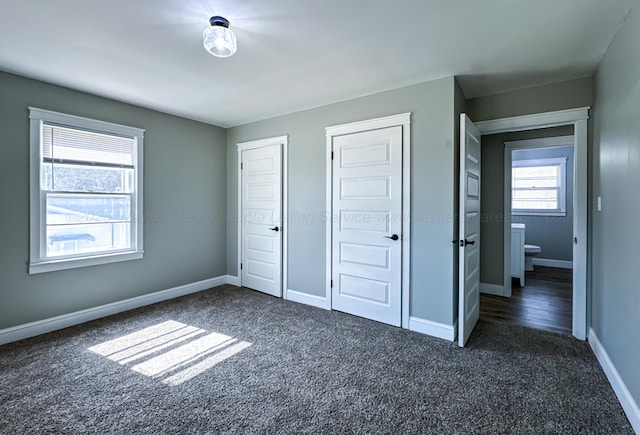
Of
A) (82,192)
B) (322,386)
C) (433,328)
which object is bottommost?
(322,386)

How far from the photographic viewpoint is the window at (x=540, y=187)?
6219 millimetres

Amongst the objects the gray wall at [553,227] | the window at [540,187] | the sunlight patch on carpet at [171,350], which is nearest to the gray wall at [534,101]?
the sunlight patch on carpet at [171,350]

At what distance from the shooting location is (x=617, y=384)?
6.54 feet

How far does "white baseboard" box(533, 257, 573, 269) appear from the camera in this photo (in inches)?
237

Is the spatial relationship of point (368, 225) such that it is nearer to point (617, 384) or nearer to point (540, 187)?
point (617, 384)

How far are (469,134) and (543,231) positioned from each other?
4.98m

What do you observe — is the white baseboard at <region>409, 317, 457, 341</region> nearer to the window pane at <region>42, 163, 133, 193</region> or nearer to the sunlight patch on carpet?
the sunlight patch on carpet

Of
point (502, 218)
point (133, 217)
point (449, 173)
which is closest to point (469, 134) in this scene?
point (449, 173)

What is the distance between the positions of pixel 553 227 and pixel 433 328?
504 cm

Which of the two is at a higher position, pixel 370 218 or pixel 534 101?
pixel 534 101

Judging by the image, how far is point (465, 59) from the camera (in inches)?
97.7

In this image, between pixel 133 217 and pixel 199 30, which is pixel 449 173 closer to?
pixel 199 30

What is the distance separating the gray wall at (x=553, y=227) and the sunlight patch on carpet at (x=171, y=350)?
20.9ft

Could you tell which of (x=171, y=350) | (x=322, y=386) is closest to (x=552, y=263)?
(x=322, y=386)
